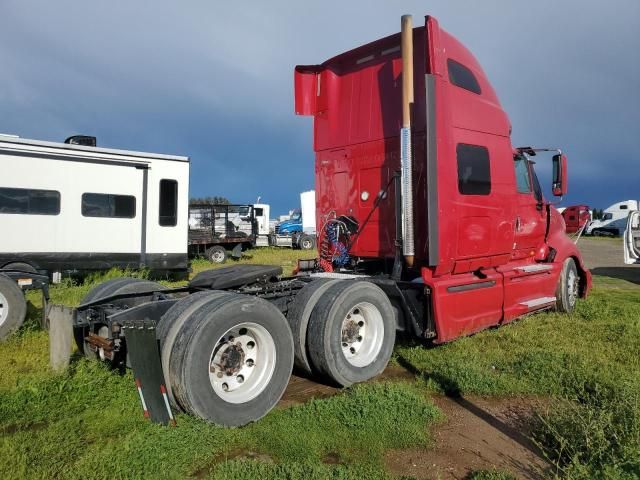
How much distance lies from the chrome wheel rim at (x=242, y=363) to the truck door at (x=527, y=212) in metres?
4.25

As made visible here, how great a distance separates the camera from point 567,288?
7.74m

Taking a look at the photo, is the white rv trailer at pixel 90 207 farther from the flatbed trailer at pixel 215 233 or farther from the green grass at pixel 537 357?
the green grass at pixel 537 357

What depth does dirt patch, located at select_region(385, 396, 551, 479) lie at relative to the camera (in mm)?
3018

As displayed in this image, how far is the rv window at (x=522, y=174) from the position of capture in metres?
6.88

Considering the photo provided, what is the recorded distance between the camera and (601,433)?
2982 millimetres

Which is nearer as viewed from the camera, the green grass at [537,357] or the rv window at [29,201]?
the green grass at [537,357]

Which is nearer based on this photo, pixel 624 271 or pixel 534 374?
pixel 534 374

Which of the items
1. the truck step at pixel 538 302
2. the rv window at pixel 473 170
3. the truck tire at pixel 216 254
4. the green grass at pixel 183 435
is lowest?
the green grass at pixel 183 435

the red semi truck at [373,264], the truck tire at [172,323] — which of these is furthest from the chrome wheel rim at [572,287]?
the truck tire at [172,323]

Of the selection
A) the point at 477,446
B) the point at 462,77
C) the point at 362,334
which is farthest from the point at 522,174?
the point at 477,446

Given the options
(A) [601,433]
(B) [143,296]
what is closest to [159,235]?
(B) [143,296]

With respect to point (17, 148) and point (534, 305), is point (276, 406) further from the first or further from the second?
point (17, 148)

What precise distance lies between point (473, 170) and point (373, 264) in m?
1.77

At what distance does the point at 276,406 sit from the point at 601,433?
2354 mm
